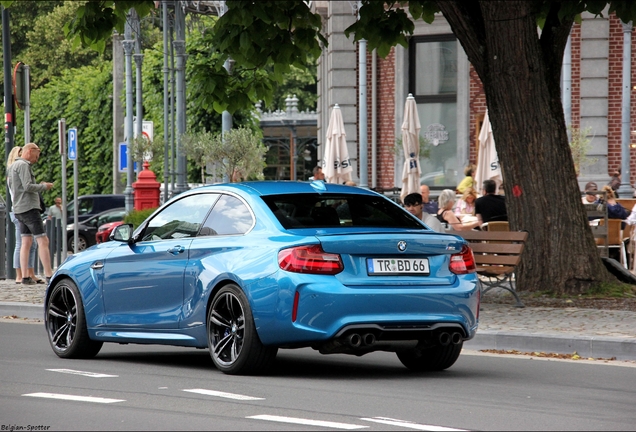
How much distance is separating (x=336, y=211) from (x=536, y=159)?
613 cm

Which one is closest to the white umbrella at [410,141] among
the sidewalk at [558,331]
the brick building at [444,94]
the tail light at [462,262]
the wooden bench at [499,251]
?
the brick building at [444,94]

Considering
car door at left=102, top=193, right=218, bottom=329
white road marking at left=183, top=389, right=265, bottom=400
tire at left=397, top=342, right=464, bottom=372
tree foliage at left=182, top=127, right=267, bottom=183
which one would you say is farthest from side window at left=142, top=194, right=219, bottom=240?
tree foliage at left=182, top=127, right=267, bottom=183

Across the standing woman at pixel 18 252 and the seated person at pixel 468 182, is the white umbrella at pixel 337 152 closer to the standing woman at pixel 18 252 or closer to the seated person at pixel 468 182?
the seated person at pixel 468 182

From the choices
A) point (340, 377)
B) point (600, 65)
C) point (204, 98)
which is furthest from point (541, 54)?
point (600, 65)

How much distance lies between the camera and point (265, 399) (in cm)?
791

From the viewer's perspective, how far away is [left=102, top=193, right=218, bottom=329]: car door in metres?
9.71

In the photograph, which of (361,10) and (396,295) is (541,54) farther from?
(396,295)

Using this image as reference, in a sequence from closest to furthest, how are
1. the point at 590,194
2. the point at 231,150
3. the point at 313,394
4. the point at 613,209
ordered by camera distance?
the point at 313,394, the point at 613,209, the point at 590,194, the point at 231,150

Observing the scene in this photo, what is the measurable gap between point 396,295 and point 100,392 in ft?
6.88

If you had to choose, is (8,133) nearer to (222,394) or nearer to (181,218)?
(181,218)

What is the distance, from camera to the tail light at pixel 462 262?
9.15 metres

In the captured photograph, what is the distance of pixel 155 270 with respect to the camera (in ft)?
32.5

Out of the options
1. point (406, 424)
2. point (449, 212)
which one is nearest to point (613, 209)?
point (449, 212)

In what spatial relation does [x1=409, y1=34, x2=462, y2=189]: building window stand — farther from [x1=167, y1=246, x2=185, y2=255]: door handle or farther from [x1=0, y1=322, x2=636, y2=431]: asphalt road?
[x1=167, y1=246, x2=185, y2=255]: door handle
